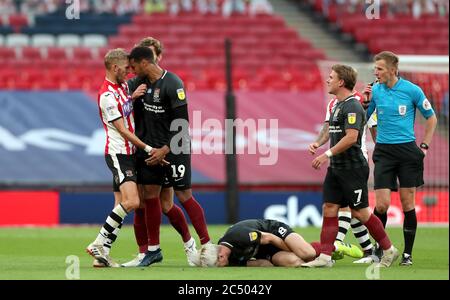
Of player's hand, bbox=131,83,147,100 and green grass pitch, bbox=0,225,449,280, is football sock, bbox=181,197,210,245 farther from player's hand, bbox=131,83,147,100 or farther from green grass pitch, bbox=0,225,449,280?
player's hand, bbox=131,83,147,100

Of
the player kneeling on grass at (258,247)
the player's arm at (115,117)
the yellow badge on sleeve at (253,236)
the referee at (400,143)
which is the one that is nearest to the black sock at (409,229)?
the referee at (400,143)

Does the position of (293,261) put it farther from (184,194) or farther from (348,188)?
(184,194)

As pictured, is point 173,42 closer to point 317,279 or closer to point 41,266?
point 41,266

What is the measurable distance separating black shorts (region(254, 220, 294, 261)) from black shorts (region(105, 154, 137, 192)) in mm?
1498

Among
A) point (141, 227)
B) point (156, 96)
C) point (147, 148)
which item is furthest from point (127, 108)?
point (141, 227)

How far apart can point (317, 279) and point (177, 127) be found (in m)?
2.65

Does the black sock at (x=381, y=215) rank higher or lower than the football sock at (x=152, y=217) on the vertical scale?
lower

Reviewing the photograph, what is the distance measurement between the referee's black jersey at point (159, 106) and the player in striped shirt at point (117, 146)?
0.20m

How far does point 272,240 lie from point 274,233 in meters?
0.12

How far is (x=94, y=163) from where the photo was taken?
20.0 meters

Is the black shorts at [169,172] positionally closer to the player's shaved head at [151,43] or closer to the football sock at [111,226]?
the football sock at [111,226]

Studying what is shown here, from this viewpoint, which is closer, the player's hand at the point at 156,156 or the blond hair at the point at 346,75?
the blond hair at the point at 346,75

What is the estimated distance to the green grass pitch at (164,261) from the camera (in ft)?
32.4

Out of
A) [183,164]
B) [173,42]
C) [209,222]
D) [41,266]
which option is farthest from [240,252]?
[173,42]
